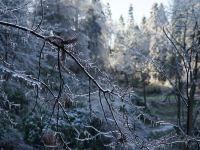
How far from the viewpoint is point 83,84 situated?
9945mm

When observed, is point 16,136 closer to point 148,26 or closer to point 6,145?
point 6,145

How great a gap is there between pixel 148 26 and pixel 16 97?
59547 millimetres

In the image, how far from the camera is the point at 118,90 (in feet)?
9.79

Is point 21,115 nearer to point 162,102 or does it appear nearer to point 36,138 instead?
point 36,138

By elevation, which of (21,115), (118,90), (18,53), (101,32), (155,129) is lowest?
(155,129)

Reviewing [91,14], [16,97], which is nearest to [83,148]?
[16,97]

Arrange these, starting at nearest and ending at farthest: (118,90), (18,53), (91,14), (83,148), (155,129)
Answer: (118,90) → (18,53) → (83,148) → (155,129) → (91,14)

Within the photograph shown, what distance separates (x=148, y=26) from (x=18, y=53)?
203 ft

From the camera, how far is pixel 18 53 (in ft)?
37.4

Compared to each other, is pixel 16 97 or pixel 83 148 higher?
pixel 16 97

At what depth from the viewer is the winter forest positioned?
308 cm

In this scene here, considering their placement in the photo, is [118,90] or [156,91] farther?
[156,91]

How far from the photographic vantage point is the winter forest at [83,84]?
10.1ft

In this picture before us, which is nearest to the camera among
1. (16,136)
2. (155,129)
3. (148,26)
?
(16,136)
